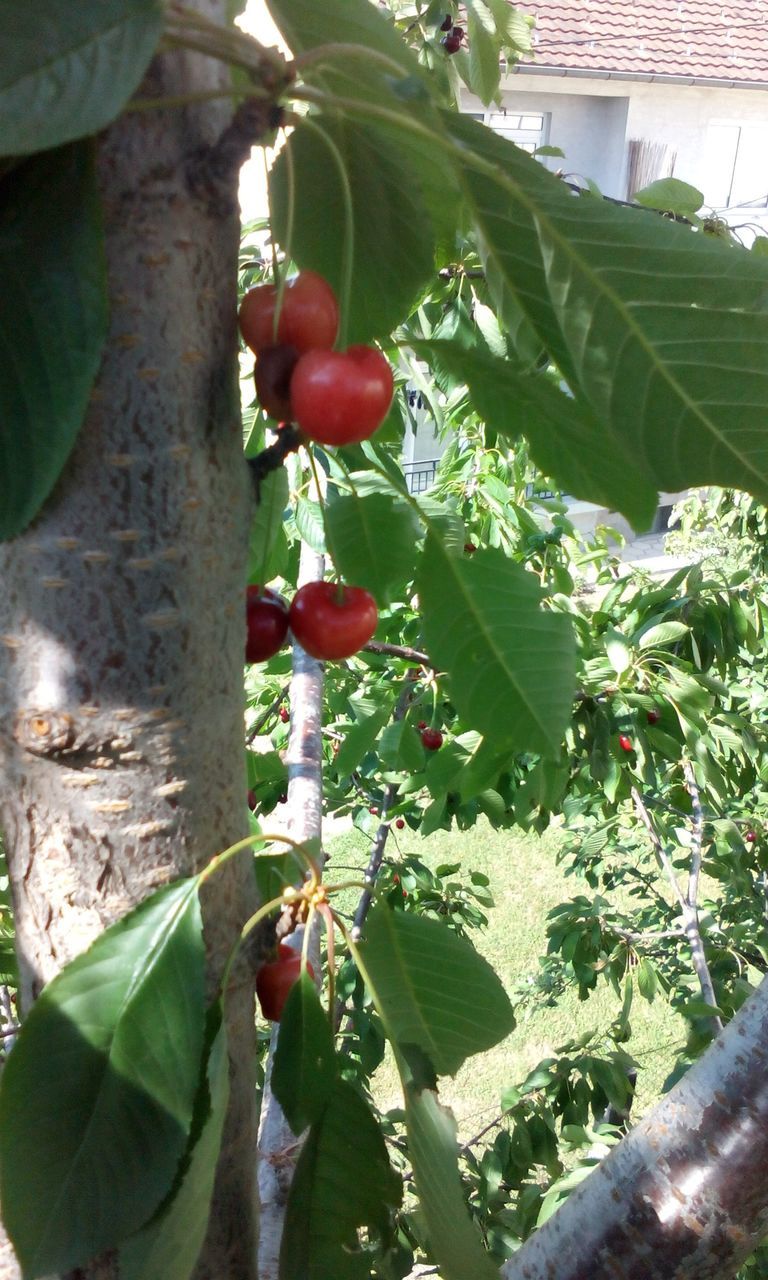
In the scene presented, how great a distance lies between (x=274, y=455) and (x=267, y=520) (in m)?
0.35

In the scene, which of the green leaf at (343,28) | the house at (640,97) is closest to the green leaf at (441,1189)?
the green leaf at (343,28)

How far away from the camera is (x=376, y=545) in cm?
96

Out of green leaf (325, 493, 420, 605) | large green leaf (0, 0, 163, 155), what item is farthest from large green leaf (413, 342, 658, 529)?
large green leaf (0, 0, 163, 155)

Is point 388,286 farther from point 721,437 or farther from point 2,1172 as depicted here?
point 2,1172

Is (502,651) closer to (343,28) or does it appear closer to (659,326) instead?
(659,326)

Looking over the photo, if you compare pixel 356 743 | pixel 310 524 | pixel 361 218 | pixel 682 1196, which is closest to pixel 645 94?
pixel 310 524

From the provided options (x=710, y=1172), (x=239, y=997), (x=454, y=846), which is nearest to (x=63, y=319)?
(x=239, y=997)

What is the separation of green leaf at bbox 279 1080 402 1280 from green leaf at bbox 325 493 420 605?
1.47ft

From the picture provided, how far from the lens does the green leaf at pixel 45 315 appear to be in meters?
0.48

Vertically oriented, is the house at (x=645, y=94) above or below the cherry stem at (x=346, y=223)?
above

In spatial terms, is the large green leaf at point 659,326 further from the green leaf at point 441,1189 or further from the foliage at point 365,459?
the green leaf at point 441,1189

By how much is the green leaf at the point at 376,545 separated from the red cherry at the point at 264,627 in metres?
0.12

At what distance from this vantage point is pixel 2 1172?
21.8 inches

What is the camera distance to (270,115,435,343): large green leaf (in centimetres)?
67
